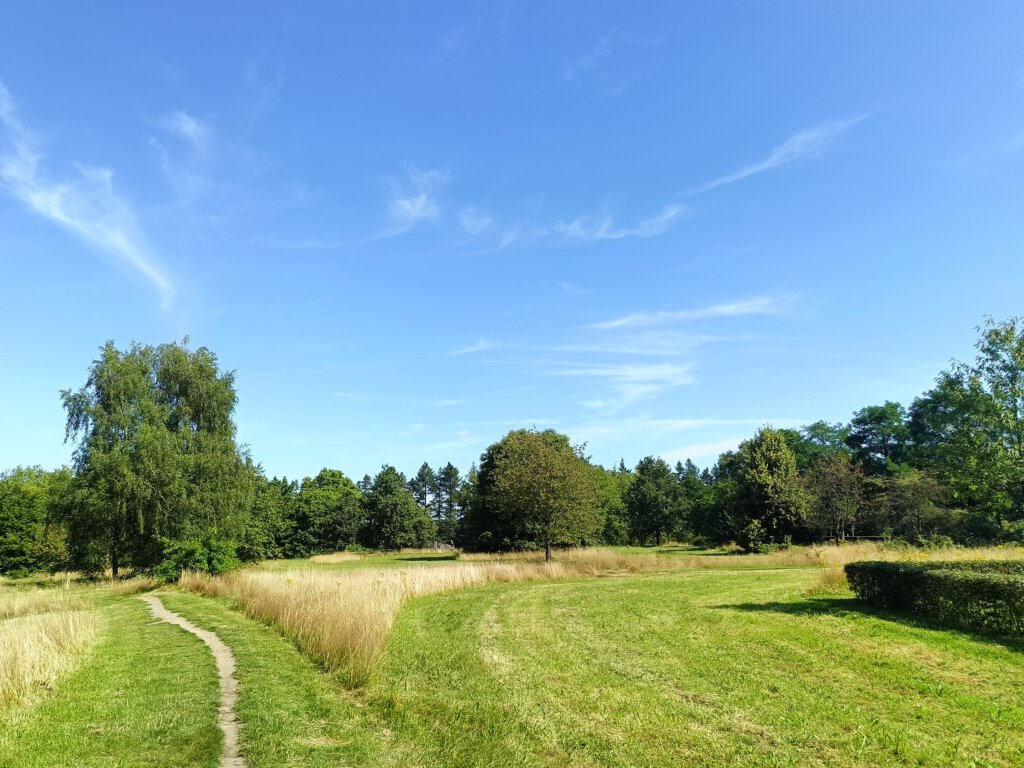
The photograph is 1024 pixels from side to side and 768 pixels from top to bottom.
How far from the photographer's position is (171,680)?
9.88 m

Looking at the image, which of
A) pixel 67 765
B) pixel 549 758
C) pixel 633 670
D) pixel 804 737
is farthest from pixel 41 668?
pixel 804 737

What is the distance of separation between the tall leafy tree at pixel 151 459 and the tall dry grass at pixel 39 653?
58.9 feet

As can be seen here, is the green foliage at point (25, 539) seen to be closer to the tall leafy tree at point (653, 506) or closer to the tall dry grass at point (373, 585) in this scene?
the tall dry grass at point (373, 585)

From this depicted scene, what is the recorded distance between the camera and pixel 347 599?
48.3 ft

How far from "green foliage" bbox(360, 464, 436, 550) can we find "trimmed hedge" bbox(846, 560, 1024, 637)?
62171mm

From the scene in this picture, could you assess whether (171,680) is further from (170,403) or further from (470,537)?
(470,537)

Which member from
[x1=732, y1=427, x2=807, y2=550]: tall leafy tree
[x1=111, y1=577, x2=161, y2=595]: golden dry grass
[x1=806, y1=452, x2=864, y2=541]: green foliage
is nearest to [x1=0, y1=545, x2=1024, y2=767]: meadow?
[x1=111, y1=577, x2=161, y2=595]: golden dry grass

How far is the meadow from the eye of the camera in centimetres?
662

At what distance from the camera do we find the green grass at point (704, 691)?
21.3 ft

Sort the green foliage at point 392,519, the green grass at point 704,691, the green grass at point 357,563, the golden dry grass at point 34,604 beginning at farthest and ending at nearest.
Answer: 1. the green foliage at point 392,519
2. the green grass at point 357,563
3. the golden dry grass at point 34,604
4. the green grass at point 704,691

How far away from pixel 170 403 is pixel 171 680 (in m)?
31.8

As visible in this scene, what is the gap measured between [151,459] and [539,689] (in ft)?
102

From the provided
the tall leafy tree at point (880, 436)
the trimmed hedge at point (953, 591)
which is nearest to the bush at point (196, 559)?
the trimmed hedge at point (953, 591)

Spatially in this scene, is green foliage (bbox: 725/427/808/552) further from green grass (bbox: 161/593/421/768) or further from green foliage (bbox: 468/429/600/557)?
green grass (bbox: 161/593/421/768)
